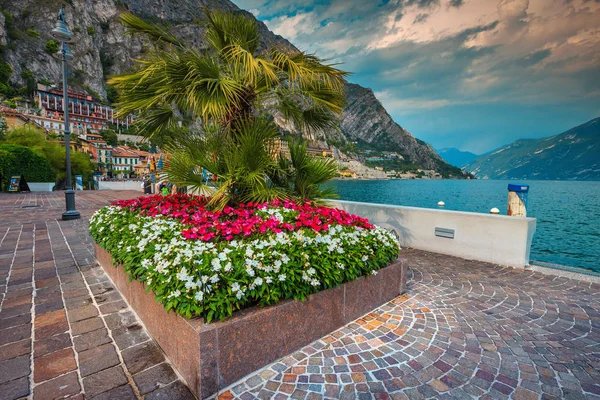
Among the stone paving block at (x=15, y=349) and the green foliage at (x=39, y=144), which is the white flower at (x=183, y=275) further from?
the green foliage at (x=39, y=144)

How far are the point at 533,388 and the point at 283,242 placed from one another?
2069mm

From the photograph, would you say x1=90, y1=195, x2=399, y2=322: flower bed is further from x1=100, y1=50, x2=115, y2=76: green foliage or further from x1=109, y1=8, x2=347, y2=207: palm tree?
x1=100, y1=50, x2=115, y2=76: green foliage

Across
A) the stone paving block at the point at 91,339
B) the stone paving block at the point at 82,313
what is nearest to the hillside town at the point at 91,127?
the stone paving block at the point at 82,313

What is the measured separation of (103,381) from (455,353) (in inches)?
105

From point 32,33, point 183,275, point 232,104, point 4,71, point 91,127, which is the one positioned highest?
point 32,33

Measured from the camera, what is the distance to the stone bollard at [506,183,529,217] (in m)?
5.57

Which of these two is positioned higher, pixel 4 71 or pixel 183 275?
pixel 4 71

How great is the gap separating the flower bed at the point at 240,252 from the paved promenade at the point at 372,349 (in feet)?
1.71

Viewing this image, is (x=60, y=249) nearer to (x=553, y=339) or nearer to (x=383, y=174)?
(x=553, y=339)

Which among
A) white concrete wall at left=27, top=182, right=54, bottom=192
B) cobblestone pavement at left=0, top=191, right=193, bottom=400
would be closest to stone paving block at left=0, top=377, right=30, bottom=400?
cobblestone pavement at left=0, top=191, right=193, bottom=400

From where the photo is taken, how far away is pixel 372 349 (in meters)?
2.36

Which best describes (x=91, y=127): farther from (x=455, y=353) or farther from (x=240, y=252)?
(x=455, y=353)

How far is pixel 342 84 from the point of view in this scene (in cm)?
376

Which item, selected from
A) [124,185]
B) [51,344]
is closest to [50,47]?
[124,185]
